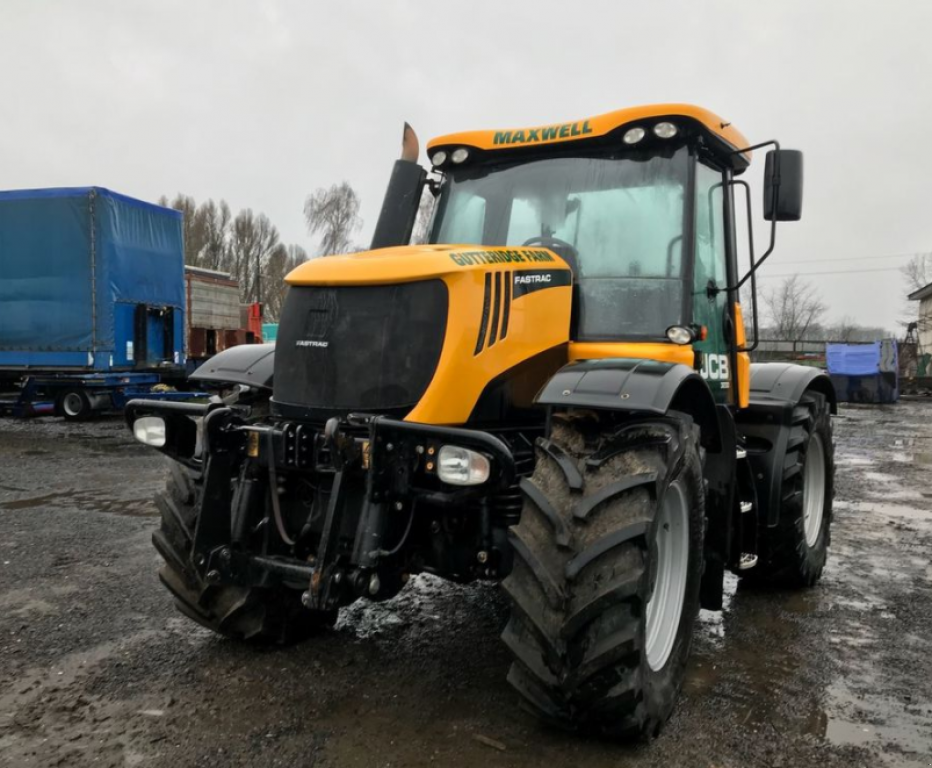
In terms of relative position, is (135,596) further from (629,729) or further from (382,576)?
(629,729)

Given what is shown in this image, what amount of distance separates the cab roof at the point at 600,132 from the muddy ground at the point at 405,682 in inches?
102

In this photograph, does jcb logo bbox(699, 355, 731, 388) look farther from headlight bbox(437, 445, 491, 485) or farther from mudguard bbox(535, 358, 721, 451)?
headlight bbox(437, 445, 491, 485)

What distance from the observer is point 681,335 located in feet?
12.5

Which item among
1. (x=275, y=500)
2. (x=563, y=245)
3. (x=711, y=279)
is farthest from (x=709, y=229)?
(x=275, y=500)

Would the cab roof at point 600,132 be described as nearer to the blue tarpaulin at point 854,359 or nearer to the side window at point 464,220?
the side window at point 464,220

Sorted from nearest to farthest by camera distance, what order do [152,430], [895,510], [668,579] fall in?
[668,579], [152,430], [895,510]

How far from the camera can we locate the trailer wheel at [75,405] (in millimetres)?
14312

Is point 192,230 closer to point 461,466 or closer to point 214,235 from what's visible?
point 214,235

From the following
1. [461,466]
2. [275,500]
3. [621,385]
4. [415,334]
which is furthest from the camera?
[275,500]

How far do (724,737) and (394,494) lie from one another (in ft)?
5.24

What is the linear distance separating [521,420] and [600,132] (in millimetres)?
1590

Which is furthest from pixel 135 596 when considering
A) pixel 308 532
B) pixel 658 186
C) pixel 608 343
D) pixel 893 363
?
pixel 893 363

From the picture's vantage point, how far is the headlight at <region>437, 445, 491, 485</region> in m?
2.99

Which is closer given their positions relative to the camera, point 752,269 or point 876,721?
point 876,721
